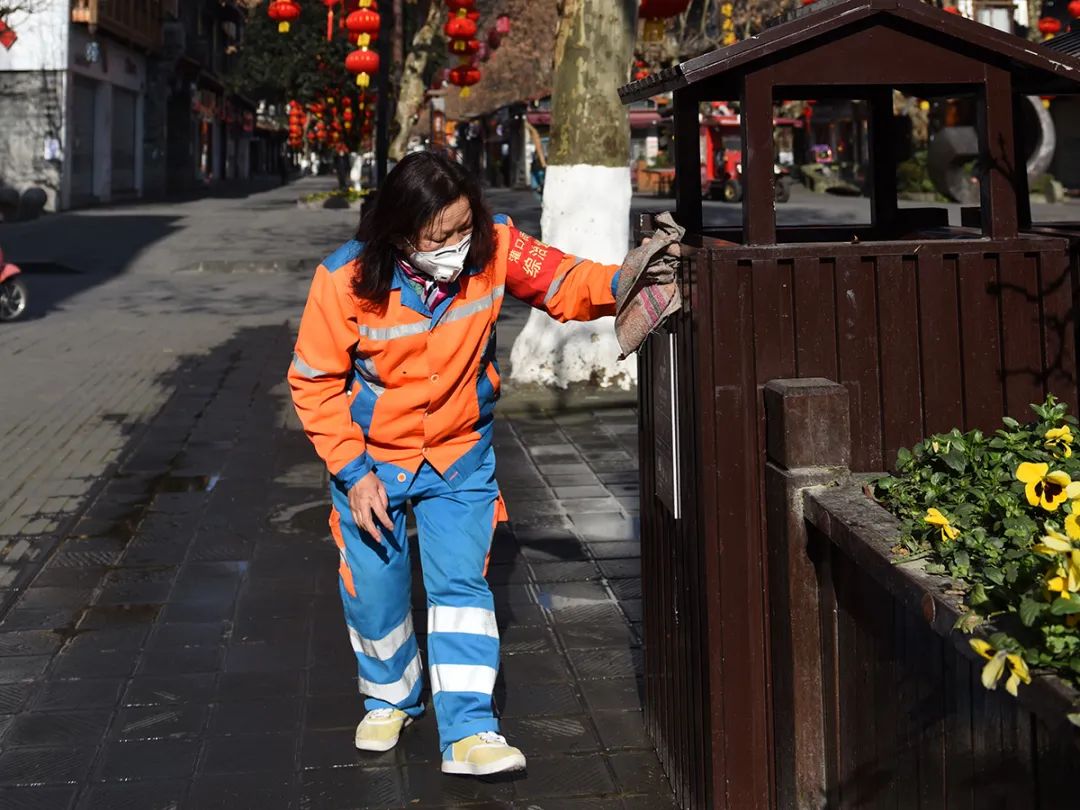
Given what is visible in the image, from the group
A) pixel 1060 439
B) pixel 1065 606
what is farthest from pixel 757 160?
pixel 1065 606

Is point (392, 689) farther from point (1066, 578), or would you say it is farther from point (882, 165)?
point (1066, 578)

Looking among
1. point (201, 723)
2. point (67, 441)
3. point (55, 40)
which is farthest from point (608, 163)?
point (55, 40)

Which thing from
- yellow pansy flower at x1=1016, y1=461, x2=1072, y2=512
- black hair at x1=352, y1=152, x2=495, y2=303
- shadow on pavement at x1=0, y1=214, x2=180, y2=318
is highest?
shadow on pavement at x1=0, y1=214, x2=180, y2=318

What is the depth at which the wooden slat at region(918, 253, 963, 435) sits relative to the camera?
2.97 metres

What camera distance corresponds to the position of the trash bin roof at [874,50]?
2904 mm

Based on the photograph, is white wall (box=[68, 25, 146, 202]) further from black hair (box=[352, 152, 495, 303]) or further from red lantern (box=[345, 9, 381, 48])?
black hair (box=[352, 152, 495, 303])

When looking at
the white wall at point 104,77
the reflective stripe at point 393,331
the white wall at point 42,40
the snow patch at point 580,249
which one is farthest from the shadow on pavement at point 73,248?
the reflective stripe at point 393,331

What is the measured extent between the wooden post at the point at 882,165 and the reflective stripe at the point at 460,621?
1.49 metres

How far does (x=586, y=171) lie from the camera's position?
9422 millimetres

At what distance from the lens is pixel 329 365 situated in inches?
135

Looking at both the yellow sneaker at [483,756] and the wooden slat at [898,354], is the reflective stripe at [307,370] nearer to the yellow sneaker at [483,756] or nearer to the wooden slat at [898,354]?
the yellow sneaker at [483,756]

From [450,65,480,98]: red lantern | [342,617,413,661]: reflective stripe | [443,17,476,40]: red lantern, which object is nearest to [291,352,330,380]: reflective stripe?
[342,617,413,661]: reflective stripe

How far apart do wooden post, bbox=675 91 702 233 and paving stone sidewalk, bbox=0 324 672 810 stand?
4.86ft

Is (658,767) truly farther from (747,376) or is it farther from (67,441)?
(67,441)
